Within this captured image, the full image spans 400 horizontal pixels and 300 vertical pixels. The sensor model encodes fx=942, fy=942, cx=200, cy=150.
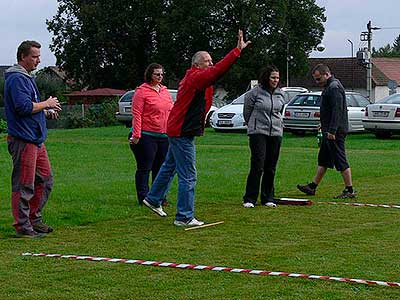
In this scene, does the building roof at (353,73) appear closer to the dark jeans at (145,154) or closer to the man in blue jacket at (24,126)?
the dark jeans at (145,154)

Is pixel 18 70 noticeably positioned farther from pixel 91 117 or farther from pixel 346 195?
pixel 91 117

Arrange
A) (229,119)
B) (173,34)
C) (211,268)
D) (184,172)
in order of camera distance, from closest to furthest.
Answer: (211,268), (184,172), (229,119), (173,34)

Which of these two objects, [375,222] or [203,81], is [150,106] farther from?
[375,222]

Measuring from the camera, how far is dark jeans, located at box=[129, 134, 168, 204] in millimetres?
12125

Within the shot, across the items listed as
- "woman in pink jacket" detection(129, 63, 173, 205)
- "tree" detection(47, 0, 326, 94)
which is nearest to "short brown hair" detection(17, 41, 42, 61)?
"woman in pink jacket" detection(129, 63, 173, 205)

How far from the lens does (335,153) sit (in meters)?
13.3

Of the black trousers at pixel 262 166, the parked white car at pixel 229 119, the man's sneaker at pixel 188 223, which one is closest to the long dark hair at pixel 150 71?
the black trousers at pixel 262 166

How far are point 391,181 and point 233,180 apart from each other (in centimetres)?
259

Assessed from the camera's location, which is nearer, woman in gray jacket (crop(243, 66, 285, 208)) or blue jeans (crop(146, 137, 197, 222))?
blue jeans (crop(146, 137, 197, 222))

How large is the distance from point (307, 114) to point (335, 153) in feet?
58.5

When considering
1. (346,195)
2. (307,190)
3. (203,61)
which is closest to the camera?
(203,61)

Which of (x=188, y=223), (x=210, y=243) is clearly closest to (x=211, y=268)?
(x=210, y=243)

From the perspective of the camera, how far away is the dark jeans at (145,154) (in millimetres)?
12125

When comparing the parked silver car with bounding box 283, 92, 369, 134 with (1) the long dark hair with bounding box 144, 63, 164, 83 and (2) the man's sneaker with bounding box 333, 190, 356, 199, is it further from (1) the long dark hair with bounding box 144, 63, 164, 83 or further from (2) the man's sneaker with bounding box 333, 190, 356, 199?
(1) the long dark hair with bounding box 144, 63, 164, 83
